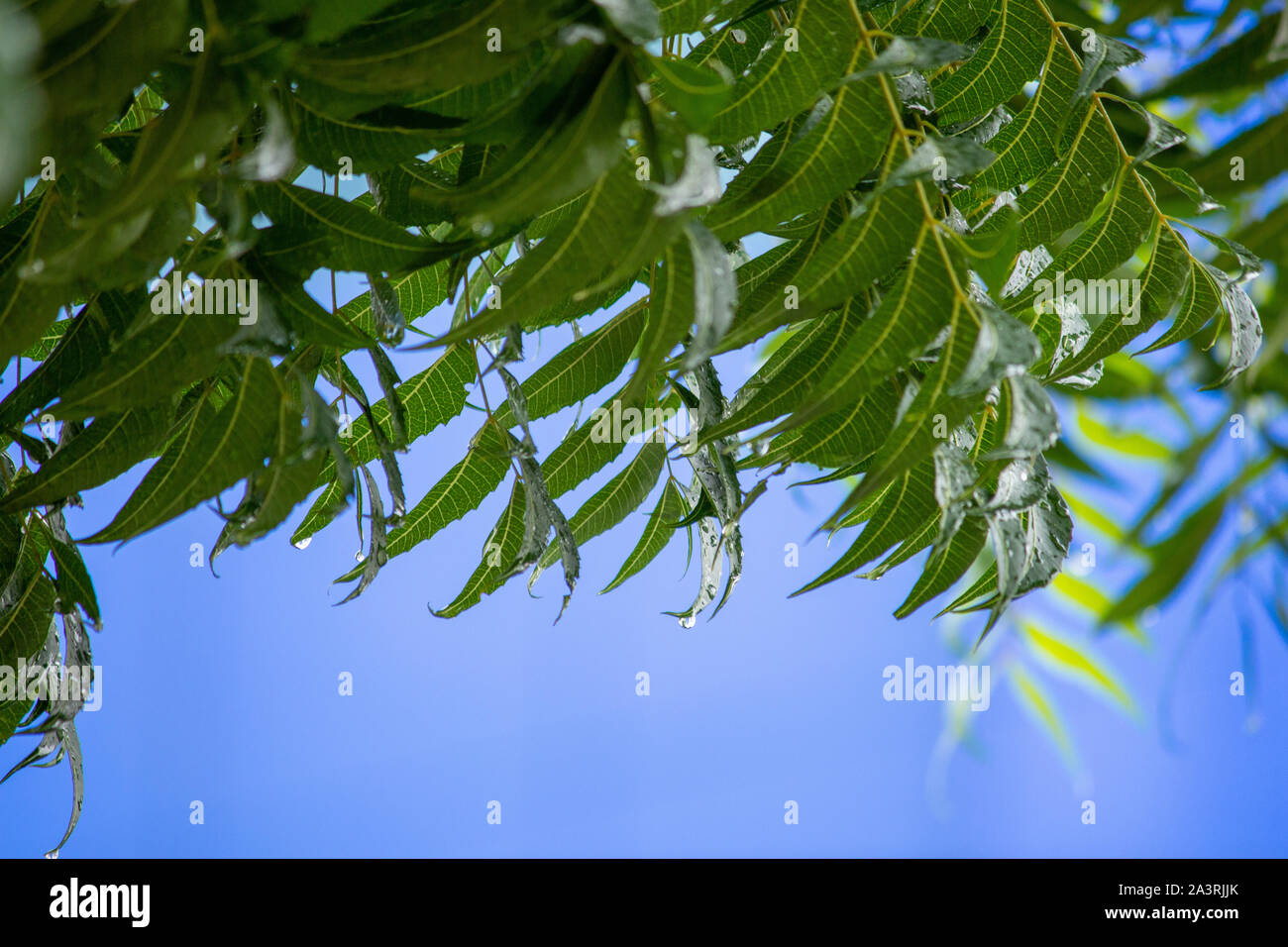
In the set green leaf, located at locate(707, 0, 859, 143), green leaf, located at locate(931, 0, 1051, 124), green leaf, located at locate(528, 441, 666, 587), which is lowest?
green leaf, located at locate(528, 441, 666, 587)

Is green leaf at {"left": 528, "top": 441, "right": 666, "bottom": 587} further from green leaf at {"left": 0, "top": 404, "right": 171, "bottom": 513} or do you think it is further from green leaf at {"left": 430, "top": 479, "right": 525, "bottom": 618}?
green leaf at {"left": 0, "top": 404, "right": 171, "bottom": 513}

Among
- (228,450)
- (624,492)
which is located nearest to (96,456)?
(228,450)

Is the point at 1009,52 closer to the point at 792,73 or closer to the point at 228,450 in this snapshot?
the point at 792,73

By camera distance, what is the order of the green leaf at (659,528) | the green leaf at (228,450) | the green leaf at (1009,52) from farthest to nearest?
the green leaf at (659,528) → the green leaf at (1009,52) → the green leaf at (228,450)

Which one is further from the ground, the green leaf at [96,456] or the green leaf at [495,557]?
the green leaf at [96,456]

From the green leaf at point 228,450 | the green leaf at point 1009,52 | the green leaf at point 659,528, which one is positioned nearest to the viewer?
the green leaf at point 228,450

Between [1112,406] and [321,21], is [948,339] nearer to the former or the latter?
[321,21]

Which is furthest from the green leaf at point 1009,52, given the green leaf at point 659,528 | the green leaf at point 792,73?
the green leaf at point 659,528

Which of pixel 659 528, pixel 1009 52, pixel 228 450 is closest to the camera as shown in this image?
pixel 228 450

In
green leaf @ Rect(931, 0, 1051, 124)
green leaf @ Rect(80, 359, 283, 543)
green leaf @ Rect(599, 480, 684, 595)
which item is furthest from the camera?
green leaf @ Rect(599, 480, 684, 595)

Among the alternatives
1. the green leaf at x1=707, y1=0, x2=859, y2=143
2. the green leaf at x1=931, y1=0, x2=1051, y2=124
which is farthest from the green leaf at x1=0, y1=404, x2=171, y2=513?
the green leaf at x1=931, y1=0, x2=1051, y2=124

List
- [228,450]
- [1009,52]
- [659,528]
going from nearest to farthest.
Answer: [228,450]
[1009,52]
[659,528]

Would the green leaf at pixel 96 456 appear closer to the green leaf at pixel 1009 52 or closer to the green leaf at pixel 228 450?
the green leaf at pixel 228 450
